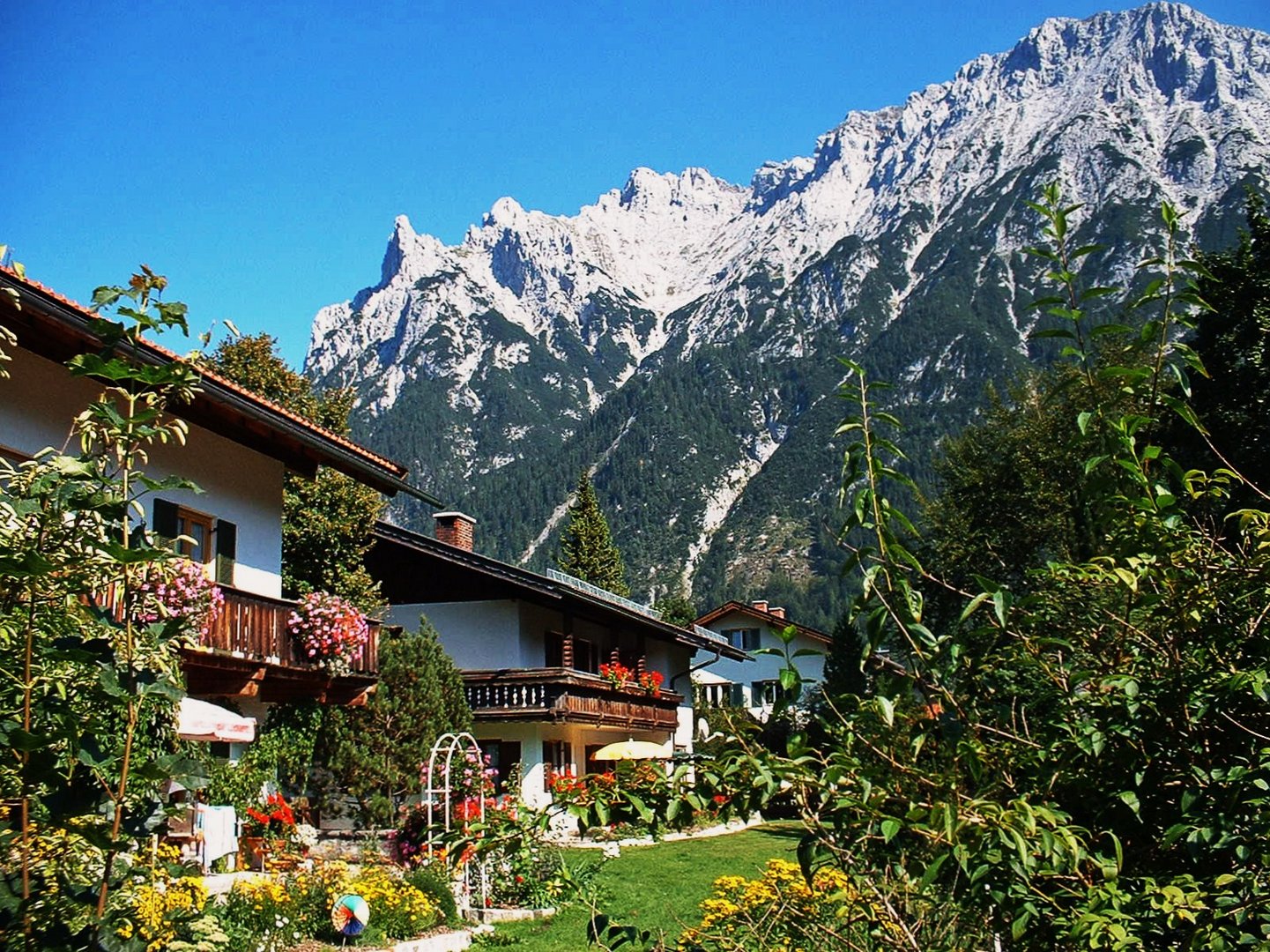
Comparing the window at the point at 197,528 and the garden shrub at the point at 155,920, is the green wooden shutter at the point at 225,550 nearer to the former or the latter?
the window at the point at 197,528

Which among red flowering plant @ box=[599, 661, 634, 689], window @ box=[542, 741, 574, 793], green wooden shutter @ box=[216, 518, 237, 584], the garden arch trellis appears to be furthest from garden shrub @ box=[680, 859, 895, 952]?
red flowering plant @ box=[599, 661, 634, 689]

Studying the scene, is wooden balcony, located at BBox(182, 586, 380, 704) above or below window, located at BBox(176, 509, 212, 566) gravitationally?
below

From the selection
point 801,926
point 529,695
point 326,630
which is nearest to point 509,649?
point 529,695

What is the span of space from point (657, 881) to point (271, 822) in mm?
6901

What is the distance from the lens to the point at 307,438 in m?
16.2

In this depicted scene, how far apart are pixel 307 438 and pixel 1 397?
4.02m

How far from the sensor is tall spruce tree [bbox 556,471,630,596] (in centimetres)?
5953

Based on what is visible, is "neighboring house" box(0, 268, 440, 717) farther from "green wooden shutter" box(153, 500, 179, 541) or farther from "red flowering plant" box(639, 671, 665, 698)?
"red flowering plant" box(639, 671, 665, 698)

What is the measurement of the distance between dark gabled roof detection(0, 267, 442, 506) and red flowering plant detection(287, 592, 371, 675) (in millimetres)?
1940

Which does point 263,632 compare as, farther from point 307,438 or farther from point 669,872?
point 669,872

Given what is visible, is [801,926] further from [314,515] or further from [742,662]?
[742,662]

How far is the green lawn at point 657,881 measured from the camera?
47.2 feet

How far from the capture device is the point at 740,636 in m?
67.8

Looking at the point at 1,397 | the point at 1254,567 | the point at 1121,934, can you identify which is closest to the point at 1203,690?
the point at 1254,567
